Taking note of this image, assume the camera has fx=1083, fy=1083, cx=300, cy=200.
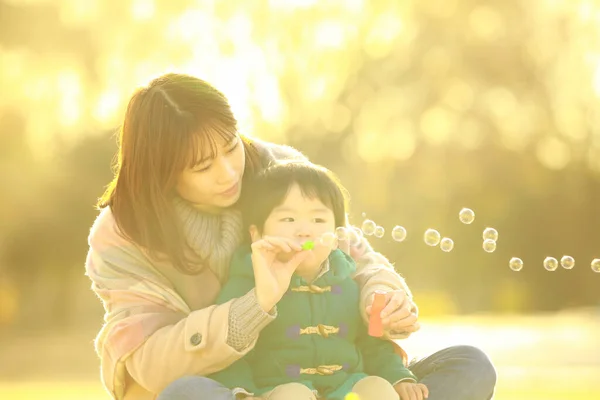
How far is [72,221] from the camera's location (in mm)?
17094

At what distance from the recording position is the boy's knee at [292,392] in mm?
2924

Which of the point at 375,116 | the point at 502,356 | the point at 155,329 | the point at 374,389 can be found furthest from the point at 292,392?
the point at 375,116

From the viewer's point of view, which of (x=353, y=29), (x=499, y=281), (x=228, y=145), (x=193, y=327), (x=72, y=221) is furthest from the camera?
(x=499, y=281)

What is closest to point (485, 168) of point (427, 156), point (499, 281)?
point (427, 156)

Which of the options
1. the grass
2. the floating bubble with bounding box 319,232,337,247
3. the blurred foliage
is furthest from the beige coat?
the blurred foliage

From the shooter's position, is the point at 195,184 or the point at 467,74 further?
the point at 467,74

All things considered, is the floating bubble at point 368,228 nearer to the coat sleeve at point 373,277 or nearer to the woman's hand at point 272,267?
the coat sleeve at point 373,277

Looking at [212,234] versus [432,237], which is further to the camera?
[432,237]

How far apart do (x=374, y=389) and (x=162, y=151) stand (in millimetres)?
955

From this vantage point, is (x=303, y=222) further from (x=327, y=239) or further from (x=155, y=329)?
(x=155, y=329)

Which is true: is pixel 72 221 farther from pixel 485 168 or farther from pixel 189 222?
pixel 189 222

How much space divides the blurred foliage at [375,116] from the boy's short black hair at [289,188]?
8585 mm

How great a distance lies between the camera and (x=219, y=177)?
3268 mm

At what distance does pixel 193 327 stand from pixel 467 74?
45.1 ft
